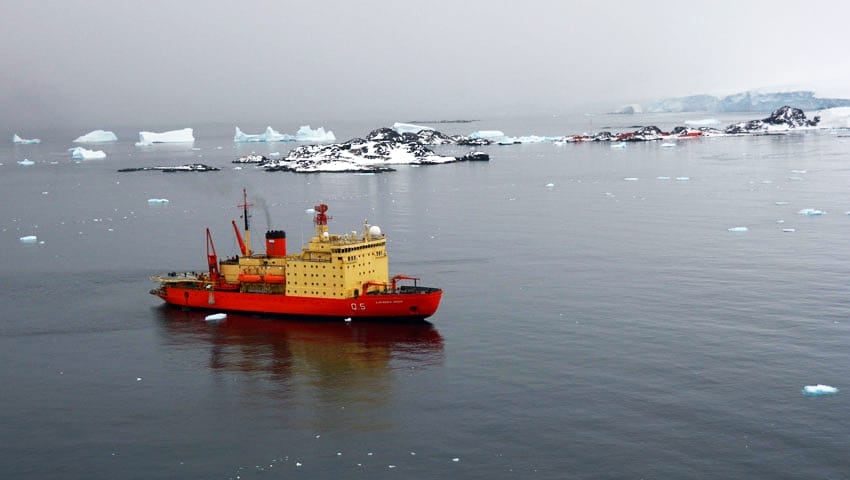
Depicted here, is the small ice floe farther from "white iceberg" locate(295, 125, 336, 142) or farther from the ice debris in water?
"white iceberg" locate(295, 125, 336, 142)

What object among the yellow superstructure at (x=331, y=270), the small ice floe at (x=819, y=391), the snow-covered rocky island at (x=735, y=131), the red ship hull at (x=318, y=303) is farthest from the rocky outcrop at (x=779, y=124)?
the small ice floe at (x=819, y=391)

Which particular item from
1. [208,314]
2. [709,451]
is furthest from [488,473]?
[208,314]

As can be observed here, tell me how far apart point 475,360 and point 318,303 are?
31.9ft

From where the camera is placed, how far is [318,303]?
122ft

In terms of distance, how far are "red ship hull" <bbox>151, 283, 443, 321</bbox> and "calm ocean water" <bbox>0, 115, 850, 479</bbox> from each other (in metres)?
0.73

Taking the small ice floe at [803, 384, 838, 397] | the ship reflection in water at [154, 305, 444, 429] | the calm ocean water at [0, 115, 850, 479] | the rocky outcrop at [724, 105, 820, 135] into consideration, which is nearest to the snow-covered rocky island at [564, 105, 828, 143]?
the rocky outcrop at [724, 105, 820, 135]

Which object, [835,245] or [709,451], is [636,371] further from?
[835,245]

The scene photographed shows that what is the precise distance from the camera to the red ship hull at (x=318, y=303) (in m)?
35.8

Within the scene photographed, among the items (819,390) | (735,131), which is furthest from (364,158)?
(819,390)

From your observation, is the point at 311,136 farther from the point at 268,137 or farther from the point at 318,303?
the point at 318,303

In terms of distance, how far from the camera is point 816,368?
27.5m

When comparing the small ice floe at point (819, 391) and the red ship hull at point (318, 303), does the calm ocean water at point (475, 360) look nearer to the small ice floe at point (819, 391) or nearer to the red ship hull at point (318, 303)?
the small ice floe at point (819, 391)

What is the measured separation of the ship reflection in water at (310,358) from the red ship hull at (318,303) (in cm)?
49

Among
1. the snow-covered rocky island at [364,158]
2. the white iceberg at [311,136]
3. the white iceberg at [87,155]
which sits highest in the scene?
the white iceberg at [311,136]
